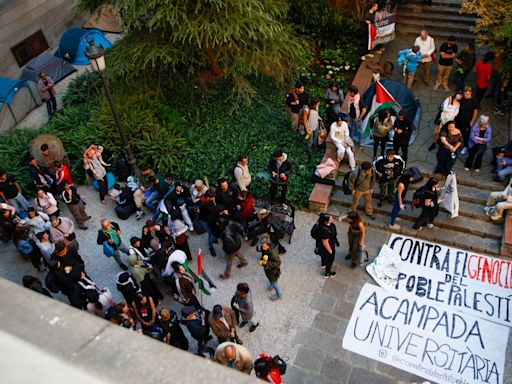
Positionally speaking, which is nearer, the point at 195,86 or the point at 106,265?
the point at 106,265

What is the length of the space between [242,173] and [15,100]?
368 inches

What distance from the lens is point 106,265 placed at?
10.3 m

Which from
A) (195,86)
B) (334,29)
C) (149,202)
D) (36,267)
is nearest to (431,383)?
(149,202)

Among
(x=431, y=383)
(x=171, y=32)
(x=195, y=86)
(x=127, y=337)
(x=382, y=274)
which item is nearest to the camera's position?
(x=127, y=337)

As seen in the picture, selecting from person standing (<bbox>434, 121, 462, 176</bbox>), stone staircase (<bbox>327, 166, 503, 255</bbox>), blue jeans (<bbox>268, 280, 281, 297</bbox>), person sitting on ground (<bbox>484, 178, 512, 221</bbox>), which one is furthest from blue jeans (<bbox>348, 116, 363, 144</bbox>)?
blue jeans (<bbox>268, 280, 281, 297</bbox>)

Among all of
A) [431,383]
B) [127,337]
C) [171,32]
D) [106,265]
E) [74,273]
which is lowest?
[431,383]

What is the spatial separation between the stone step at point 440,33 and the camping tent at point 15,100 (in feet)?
40.8

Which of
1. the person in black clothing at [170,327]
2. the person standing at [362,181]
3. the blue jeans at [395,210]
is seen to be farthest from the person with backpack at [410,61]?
the person in black clothing at [170,327]

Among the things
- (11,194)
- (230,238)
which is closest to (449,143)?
(230,238)

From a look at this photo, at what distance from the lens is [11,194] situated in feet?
34.9

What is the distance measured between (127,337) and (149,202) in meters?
9.01

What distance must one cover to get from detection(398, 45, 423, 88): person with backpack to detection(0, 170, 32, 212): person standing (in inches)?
413

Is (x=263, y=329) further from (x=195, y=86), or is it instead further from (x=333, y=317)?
(x=195, y=86)

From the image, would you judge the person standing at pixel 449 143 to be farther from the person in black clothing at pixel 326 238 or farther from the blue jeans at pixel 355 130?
the person in black clothing at pixel 326 238
